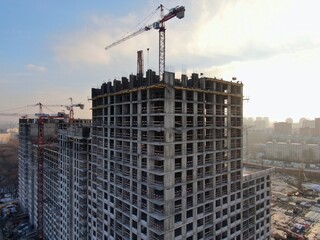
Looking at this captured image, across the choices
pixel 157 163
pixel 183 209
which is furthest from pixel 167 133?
pixel 183 209

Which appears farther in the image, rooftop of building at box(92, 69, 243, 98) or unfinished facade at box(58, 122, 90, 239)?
unfinished facade at box(58, 122, 90, 239)

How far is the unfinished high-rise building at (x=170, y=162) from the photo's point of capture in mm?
31125

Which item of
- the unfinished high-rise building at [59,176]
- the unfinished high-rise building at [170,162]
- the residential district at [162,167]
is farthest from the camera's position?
the unfinished high-rise building at [59,176]

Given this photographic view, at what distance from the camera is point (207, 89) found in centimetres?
3647

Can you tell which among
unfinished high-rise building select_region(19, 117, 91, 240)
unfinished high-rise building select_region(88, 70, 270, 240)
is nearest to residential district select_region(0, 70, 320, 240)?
unfinished high-rise building select_region(88, 70, 270, 240)

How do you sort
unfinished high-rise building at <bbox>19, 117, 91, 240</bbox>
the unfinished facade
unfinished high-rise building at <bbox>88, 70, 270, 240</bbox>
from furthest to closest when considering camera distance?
unfinished high-rise building at <bbox>19, 117, 91, 240</bbox> < the unfinished facade < unfinished high-rise building at <bbox>88, 70, 270, 240</bbox>

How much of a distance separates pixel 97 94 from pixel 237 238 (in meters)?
37.2

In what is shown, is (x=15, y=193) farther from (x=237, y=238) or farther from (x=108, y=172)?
(x=237, y=238)

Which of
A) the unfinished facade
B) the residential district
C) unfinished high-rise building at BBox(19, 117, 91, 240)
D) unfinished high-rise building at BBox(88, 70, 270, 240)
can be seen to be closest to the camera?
unfinished high-rise building at BBox(88, 70, 270, 240)

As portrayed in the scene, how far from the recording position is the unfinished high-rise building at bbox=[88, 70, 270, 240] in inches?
1225

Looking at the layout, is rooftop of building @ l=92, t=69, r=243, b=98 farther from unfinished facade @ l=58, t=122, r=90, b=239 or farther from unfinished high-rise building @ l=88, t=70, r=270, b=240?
unfinished facade @ l=58, t=122, r=90, b=239

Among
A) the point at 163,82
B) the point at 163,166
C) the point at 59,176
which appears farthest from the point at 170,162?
the point at 59,176

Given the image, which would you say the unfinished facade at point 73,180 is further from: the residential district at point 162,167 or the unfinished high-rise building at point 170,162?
the unfinished high-rise building at point 170,162

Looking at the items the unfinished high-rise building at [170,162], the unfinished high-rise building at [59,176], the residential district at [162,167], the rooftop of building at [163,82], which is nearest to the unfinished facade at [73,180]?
the unfinished high-rise building at [59,176]
